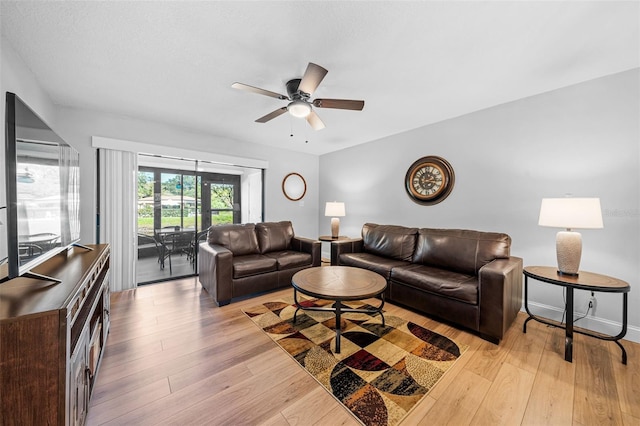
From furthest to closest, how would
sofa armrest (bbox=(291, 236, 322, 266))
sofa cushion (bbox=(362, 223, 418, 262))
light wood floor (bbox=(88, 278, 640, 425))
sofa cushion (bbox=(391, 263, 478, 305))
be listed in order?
sofa armrest (bbox=(291, 236, 322, 266))
sofa cushion (bbox=(362, 223, 418, 262))
sofa cushion (bbox=(391, 263, 478, 305))
light wood floor (bbox=(88, 278, 640, 425))

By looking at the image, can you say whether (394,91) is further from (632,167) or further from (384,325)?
(384,325)

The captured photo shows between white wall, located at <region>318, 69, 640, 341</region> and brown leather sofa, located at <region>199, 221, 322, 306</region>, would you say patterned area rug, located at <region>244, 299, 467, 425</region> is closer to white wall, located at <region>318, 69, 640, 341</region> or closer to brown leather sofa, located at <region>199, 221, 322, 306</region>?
brown leather sofa, located at <region>199, 221, 322, 306</region>

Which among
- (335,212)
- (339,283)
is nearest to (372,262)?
(339,283)

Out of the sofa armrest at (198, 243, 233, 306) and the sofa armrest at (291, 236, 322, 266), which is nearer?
the sofa armrest at (198, 243, 233, 306)

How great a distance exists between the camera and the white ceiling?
1.53 m

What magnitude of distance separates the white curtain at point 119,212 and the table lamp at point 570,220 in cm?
486

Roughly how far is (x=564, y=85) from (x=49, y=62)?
485 cm

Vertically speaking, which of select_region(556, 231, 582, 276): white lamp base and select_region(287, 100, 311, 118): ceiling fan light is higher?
select_region(287, 100, 311, 118): ceiling fan light

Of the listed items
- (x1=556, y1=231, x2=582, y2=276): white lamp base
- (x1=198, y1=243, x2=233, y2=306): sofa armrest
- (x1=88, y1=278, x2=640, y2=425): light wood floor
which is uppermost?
(x1=556, y1=231, x2=582, y2=276): white lamp base

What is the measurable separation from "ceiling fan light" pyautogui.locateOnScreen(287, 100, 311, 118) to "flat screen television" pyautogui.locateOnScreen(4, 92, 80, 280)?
170cm

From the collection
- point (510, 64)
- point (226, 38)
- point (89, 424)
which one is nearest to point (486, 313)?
point (510, 64)

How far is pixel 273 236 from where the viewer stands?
12.9ft

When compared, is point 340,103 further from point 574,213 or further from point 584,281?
point 584,281

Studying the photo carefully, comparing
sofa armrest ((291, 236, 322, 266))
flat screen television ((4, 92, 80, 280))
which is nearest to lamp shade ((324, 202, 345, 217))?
sofa armrest ((291, 236, 322, 266))
